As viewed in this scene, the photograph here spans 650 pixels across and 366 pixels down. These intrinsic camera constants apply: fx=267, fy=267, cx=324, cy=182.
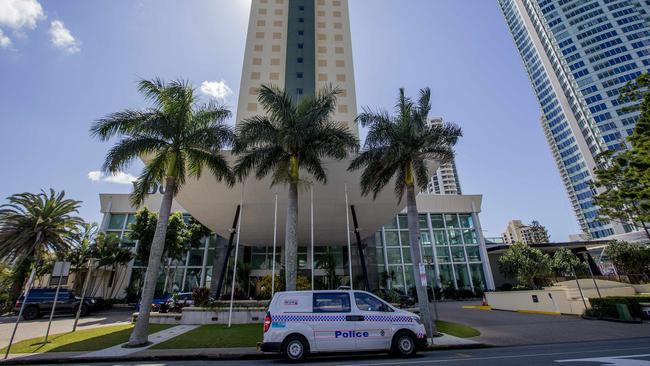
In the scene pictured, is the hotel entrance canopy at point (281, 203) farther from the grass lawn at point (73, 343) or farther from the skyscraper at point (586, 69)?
the skyscraper at point (586, 69)

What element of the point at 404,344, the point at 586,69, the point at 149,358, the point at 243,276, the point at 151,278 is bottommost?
the point at 149,358

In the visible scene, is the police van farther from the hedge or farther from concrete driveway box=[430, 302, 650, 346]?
the hedge

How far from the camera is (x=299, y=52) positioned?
27156 mm

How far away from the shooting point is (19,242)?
77.5 ft

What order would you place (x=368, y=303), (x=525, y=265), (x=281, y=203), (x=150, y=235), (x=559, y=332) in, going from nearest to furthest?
(x=368, y=303)
(x=559, y=332)
(x=281, y=203)
(x=150, y=235)
(x=525, y=265)

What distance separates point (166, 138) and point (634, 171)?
26.0 metres

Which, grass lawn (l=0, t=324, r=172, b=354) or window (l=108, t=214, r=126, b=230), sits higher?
window (l=108, t=214, r=126, b=230)

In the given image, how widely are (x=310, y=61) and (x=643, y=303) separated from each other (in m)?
29.9

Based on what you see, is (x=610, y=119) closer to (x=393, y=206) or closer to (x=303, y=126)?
(x=393, y=206)

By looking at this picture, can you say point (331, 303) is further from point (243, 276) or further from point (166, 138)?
point (243, 276)

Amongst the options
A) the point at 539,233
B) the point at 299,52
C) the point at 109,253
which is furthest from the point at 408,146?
the point at 539,233

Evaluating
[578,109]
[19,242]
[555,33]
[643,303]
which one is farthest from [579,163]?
[19,242]

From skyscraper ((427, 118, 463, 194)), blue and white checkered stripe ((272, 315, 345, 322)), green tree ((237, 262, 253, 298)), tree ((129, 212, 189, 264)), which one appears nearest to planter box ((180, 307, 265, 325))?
blue and white checkered stripe ((272, 315, 345, 322))

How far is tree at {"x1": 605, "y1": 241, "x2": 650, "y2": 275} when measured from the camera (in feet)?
105
